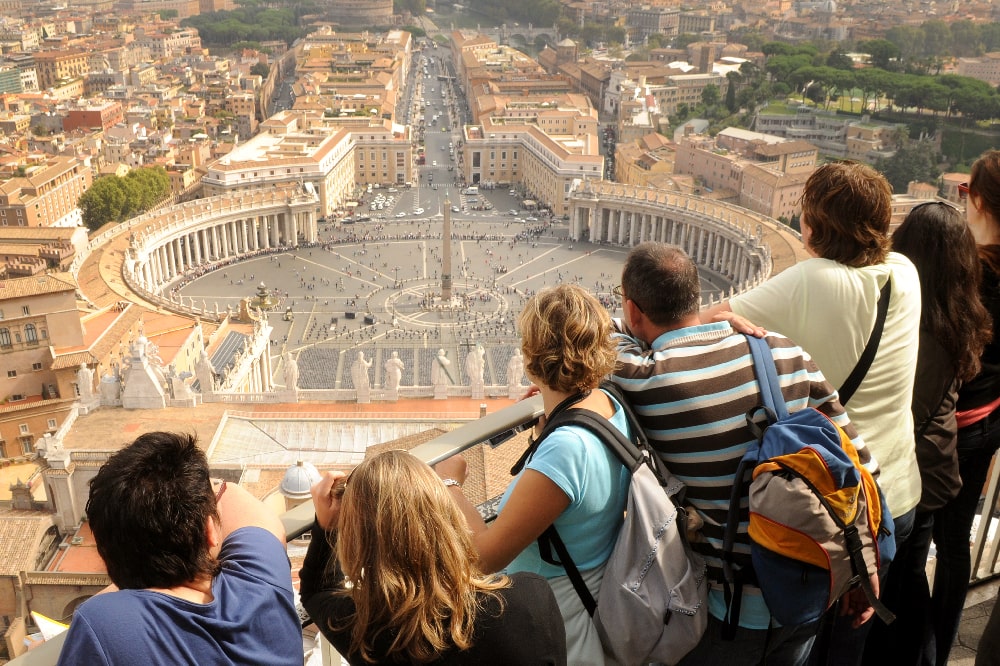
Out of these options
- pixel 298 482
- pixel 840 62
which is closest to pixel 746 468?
pixel 298 482

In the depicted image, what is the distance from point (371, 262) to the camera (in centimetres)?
4762

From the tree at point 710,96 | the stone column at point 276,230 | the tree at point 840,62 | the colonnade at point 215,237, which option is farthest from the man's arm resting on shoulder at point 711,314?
the tree at point 840,62

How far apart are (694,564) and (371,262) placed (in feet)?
146

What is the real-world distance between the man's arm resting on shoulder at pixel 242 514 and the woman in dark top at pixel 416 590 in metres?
0.34


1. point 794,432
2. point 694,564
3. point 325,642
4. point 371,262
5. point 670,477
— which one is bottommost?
point 371,262

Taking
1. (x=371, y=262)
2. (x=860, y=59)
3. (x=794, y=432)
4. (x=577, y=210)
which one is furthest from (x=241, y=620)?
(x=860, y=59)

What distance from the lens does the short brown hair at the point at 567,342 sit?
374 cm

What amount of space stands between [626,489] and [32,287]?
89.1ft

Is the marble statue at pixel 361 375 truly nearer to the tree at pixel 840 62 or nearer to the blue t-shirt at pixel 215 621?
the blue t-shirt at pixel 215 621

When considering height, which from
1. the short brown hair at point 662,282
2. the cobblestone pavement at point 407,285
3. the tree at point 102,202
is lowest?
the cobblestone pavement at point 407,285

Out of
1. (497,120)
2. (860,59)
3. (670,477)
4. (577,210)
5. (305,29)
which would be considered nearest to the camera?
(670,477)

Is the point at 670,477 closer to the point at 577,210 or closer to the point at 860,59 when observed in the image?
the point at 577,210

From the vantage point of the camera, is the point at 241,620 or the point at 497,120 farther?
the point at 497,120

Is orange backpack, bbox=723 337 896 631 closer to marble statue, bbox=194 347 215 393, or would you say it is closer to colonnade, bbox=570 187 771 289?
marble statue, bbox=194 347 215 393
